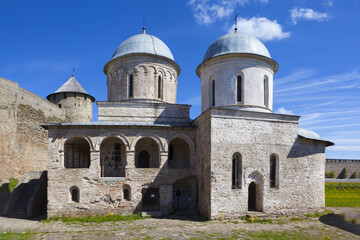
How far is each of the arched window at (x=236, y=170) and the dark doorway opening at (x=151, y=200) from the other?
3811 millimetres

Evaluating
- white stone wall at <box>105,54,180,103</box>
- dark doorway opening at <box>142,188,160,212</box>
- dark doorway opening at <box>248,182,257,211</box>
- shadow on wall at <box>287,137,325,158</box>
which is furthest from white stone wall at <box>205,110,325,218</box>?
white stone wall at <box>105,54,180,103</box>

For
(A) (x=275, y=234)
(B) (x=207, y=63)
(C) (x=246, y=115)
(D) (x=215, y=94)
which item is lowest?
(A) (x=275, y=234)

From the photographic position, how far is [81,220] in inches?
473

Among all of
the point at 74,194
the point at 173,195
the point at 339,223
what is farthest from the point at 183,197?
the point at 339,223

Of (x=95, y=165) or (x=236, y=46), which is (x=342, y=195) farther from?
(x=95, y=165)

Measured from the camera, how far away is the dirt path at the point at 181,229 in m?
9.54

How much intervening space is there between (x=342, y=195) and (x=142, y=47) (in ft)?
61.7

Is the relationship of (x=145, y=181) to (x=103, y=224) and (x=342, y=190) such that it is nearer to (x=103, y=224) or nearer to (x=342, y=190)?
(x=103, y=224)

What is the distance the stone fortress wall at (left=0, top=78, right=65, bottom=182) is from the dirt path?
7.23 m

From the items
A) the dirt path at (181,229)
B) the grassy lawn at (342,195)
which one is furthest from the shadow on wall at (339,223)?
the grassy lawn at (342,195)

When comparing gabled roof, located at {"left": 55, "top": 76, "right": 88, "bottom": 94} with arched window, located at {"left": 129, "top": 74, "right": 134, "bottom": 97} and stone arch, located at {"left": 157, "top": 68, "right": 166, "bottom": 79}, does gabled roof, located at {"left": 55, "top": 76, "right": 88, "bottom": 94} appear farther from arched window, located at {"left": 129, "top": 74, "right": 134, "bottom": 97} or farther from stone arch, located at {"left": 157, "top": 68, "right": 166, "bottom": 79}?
stone arch, located at {"left": 157, "top": 68, "right": 166, "bottom": 79}

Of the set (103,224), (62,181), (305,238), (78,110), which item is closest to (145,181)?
(103,224)

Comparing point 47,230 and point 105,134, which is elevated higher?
point 105,134

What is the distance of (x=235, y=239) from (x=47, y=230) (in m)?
7.11
